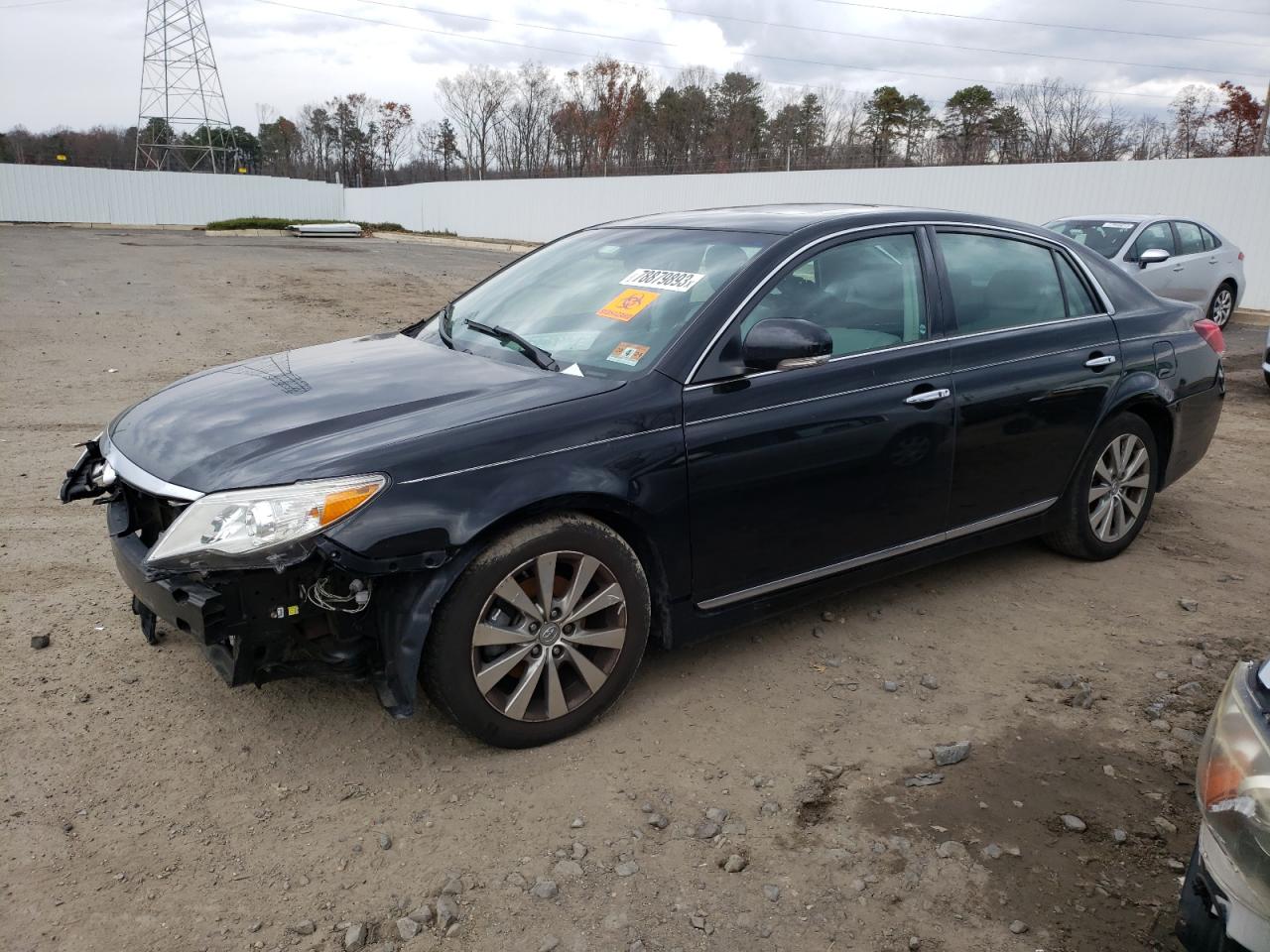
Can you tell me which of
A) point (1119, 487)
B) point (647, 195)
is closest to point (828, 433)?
point (1119, 487)

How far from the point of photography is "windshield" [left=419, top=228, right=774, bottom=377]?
3605 mm

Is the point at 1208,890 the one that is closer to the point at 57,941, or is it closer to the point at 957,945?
the point at 957,945

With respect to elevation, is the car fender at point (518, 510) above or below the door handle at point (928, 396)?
below

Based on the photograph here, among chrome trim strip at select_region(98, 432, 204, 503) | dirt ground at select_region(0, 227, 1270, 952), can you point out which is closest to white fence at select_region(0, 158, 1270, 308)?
dirt ground at select_region(0, 227, 1270, 952)

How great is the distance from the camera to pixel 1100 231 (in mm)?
12594

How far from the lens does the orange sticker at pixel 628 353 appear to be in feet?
11.5

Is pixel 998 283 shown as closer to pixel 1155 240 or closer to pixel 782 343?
pixel 782 343

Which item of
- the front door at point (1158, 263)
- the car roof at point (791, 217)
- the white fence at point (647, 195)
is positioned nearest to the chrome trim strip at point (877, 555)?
the car roof at point (791, 217)

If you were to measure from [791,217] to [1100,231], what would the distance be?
33.3 ft

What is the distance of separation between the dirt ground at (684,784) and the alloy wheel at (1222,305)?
419 inches

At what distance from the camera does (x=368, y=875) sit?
2695 mm

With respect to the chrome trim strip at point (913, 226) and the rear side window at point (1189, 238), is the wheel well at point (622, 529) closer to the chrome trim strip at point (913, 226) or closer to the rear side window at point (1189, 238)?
the chrome trim strip at point (913, 226)

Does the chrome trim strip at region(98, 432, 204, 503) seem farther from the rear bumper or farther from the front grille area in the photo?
the rear bumper

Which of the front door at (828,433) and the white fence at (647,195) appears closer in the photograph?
the front door at (828,433)
